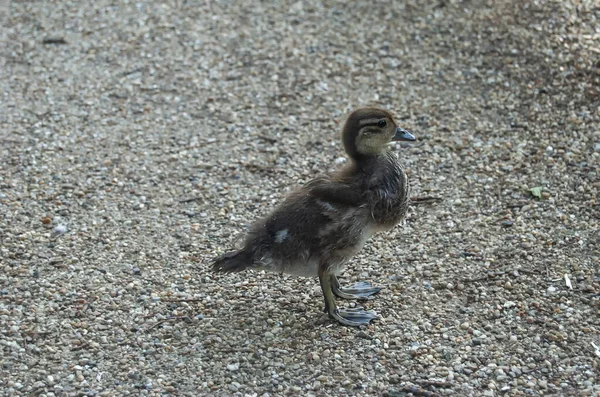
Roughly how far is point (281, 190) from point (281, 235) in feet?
5.29

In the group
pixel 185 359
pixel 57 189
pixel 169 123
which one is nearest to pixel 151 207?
pixel 57 189

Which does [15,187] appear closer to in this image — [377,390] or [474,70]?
[377,390]

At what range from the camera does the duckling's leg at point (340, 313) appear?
5.42m

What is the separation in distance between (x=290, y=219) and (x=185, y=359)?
110 centimetres

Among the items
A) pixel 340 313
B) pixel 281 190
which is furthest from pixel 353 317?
pixel 281 190

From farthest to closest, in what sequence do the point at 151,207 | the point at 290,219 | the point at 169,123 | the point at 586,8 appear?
the point at 586,8 < the point at 169,123 < the point at 151,207 < the point at 290,219

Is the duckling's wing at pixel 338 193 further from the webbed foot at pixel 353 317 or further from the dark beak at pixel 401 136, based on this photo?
the webbed foot at pixel 353 317

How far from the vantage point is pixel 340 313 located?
5484 mm

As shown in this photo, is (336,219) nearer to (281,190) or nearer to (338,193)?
(338,193)

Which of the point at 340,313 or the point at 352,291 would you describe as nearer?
the point at 340,313

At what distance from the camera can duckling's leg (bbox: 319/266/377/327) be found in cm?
542

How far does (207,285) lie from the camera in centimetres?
592

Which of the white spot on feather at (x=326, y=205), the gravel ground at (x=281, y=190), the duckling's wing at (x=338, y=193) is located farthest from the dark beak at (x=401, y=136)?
the gravel ground at (x=281, y=190)

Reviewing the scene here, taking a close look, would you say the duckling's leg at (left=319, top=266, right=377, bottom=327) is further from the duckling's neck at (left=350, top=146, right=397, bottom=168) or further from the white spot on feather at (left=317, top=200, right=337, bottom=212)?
the duckling's neck at (left=350, top=146, right=397, bottom=168)
